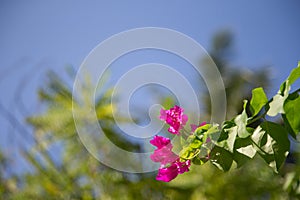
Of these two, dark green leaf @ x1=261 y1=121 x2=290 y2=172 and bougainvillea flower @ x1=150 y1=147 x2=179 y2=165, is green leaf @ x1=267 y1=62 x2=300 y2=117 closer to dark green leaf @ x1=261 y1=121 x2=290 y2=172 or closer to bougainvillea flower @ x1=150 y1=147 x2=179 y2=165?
dark green leaf @ x1=261 y1=121 x2=290 y2=172

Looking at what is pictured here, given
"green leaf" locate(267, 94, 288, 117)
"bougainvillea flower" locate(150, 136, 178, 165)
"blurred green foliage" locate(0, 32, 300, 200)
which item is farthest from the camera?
"blurred green foliage" locate(0, 32, 300, 200)

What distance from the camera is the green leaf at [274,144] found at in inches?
18.7

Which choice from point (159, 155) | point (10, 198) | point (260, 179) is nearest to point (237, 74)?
point (260, 179)

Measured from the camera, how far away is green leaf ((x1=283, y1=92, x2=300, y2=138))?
1.53ft

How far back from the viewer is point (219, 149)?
20.0 inches

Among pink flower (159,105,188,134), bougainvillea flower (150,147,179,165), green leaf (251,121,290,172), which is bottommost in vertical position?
green leaf (251,121,290,172)

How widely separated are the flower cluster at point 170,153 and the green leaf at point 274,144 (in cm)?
11

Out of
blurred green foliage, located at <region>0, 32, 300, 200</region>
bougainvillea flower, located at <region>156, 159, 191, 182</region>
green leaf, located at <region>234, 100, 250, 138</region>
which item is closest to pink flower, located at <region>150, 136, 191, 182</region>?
bougainvillea flower, located at <region>156, 159, 191, 182</region>

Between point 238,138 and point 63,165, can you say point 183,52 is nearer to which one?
point 238,138

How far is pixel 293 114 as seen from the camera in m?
0.47

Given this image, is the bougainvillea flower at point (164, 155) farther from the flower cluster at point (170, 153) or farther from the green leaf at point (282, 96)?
the green leaf at point (282, 96)

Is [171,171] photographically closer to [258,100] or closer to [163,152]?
[163,152]

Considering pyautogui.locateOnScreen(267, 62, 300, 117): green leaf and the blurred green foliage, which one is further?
the blurred green foliage

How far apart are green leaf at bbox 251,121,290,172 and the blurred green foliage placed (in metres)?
0.81
